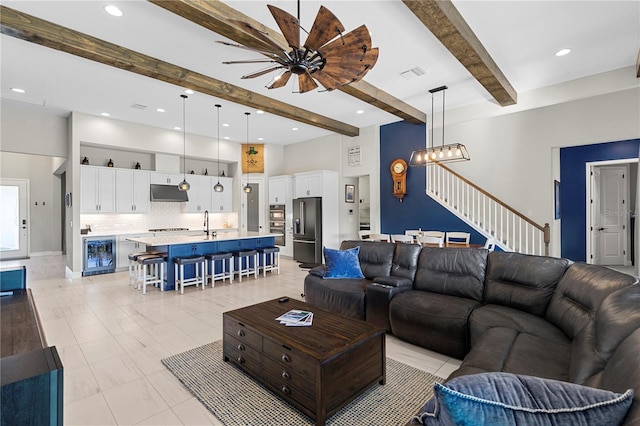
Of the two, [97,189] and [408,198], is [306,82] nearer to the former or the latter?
[408,198]

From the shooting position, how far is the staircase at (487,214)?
5516mm

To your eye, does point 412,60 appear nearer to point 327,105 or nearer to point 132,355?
point 327,105

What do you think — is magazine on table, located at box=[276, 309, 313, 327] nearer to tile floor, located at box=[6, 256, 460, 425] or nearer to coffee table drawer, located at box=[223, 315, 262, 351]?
coffee table drawer, located at box=[223, 315, 262, 351]

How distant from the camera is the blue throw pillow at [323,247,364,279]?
4012 mm

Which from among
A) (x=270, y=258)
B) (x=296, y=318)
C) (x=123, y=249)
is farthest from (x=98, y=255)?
(x=296, y=318)

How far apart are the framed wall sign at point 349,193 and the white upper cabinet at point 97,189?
5.56 metres

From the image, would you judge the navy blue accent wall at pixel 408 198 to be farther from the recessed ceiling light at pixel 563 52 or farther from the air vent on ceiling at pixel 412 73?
the recessed ceiling light at pixel 563 52

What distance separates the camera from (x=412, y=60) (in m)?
4.25

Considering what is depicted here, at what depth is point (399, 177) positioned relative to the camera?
692 cm

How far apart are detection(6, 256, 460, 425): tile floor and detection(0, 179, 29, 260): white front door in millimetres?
4261

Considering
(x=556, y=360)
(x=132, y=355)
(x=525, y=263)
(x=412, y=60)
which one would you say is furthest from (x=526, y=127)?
(x=132, y=355)

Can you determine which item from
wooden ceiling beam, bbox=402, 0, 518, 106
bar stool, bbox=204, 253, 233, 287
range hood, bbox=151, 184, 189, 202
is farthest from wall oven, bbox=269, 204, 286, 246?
wooden ceiling beam, bbox=402, 0, 518, 106

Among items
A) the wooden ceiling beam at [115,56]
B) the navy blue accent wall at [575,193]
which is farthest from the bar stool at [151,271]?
the navy blue accent wall at [575,193]

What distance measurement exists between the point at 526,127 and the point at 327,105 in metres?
4.16
